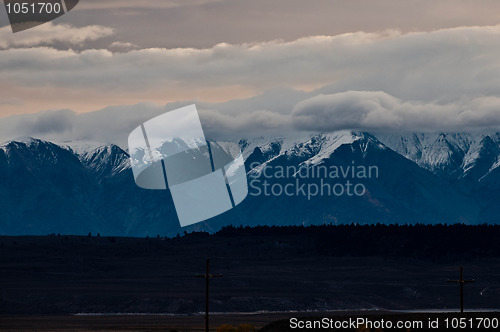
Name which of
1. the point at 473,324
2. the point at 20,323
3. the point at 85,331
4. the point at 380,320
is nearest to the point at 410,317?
the point at 380,320

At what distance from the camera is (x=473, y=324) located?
126250 mm

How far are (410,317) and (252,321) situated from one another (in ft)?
199

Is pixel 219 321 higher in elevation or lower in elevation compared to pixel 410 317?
lower

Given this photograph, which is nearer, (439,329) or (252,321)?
(439,329)

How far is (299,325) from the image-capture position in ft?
459

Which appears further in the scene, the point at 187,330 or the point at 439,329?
the point at 187,330

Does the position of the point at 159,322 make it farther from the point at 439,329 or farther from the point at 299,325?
the point at 439,329

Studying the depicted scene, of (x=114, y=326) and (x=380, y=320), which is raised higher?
(x=380, y=320)

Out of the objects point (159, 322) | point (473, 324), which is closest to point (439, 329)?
point (473, 324)

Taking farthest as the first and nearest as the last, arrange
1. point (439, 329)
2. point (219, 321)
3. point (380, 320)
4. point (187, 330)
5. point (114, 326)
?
point (219, 321) < point (114, 326) < point (187, 330) < point (380, 320) < point (439, 329)

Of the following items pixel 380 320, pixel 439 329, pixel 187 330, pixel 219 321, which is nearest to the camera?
pixel 439 329

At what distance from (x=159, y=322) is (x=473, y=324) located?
79163 millimetres

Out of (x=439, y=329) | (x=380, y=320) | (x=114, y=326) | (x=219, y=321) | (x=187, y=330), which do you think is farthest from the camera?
(x=219, y=321)

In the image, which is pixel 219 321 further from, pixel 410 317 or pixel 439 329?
pixel 439 329
